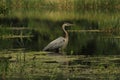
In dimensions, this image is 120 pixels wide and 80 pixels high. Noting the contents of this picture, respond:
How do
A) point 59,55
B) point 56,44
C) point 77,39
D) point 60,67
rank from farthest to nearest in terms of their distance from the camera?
point 77,39, point 56,44, point 59,55, point 60,67

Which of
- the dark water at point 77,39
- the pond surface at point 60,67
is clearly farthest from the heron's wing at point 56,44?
the pond surface at point 60,67

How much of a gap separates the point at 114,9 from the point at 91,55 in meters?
21.5

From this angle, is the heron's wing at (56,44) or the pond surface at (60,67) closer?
the pond surface at (60,67)

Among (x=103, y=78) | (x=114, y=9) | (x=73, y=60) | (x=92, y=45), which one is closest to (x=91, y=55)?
(x=73, y=60)

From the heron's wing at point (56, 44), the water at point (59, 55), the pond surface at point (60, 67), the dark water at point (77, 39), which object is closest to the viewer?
the pond surface at point (60, 67)

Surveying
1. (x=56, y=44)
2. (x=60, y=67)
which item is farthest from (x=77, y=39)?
(x=60, y=67)

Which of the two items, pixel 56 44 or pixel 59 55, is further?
pixel 56 44

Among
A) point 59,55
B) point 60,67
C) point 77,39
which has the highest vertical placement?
point 60,67

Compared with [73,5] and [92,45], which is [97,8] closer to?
[73,5]

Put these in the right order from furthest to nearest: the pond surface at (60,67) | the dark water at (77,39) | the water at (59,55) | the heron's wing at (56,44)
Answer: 1. the dark water at (77,39)
2. the heron's wing at (56,44)
3. the water at (59,55)
4. the pond surface at (60,67)

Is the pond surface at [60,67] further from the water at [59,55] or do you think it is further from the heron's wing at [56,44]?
the heron's wing at [56,44]

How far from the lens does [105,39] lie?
755 inches

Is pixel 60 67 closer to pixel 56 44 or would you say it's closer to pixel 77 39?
pixel 56 44

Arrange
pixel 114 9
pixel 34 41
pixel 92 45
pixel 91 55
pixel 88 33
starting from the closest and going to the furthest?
pixel 91 55
pixel 92 45
pixel 34 41
pixel 88 33
pixel 114 9
